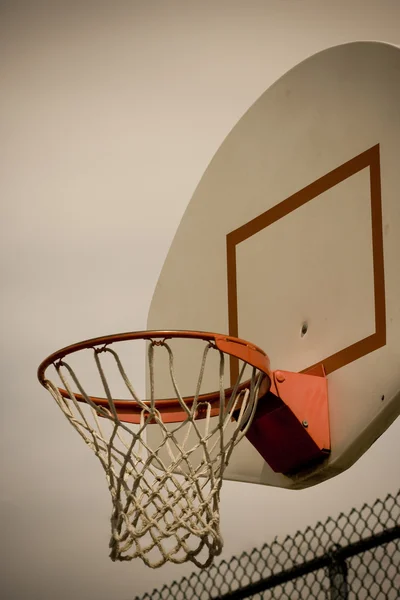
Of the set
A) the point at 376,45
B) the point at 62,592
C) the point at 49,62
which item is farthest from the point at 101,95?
the point at 62,592

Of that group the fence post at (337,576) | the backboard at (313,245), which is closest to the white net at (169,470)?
the backboard at (313,245)

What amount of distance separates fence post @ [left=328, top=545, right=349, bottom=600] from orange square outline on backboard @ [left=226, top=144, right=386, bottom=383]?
1.32 m

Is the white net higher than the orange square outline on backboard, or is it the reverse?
the orange square outline on backboard

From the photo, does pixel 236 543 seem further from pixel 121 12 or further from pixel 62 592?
pixel 121 12

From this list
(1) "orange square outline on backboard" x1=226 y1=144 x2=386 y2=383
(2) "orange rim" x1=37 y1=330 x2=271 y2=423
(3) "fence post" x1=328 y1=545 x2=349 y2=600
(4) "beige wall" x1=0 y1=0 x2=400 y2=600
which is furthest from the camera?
(4) "beige wall" x1=0 y1=0 x2=400 y2=600

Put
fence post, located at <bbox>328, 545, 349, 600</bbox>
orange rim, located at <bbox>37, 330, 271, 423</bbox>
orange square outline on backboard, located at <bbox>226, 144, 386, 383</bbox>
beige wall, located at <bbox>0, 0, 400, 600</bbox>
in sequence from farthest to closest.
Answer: beige wall, located at <bbox>0, 0, 400, 600</bbox> < fence post, located at <bbox>328, 545, 349, 600</bbox> < orange square outline on backboard, located at <bbox>226, 144, 386, 383</bbox> < orange rim, located at <bbox>37, 330, 271, 423</bbox>

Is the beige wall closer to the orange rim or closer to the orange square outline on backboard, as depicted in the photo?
the orange square outline on backboard

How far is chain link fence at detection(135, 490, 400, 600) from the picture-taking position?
365 centimetres

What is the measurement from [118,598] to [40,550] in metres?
0.51

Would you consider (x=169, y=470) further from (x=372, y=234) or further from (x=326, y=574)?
(x=326, y=574)

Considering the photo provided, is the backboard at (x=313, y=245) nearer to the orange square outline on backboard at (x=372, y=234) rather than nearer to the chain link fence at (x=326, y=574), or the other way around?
the orange square outline on backboard at (x=372, y=234)

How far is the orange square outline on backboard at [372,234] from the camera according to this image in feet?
8.16

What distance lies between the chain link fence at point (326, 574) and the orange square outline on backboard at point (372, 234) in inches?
38.2

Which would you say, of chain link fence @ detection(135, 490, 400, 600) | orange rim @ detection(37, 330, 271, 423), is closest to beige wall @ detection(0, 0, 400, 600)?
chain link fence @ detection(135, 490, 400, 600)
